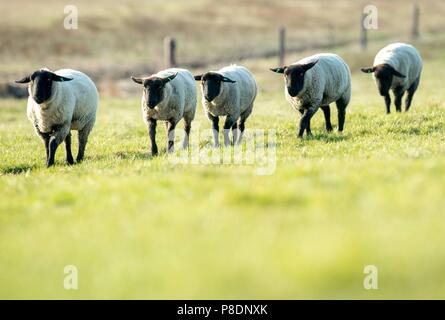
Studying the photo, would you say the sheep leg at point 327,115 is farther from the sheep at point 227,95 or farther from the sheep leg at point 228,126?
the sheep leg at point 228,126

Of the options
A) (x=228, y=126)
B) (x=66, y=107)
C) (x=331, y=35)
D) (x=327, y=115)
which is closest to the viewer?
(x=66, y=107)

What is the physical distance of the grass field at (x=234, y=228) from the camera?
206 inches

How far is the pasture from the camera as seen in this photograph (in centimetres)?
524

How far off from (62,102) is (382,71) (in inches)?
318

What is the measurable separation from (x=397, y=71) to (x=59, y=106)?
863 centimetres

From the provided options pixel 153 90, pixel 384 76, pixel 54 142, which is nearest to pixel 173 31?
pixel 384 76

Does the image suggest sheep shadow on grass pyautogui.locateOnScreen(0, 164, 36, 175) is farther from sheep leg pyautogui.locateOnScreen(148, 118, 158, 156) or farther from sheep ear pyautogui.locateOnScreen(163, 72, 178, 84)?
sheep ear pyautogui.locateOnScreen(163, 72, 178, 84)

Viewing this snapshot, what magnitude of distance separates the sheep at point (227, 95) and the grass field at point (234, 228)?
3408 mm

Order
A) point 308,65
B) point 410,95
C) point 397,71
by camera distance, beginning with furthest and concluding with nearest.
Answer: point 410,95 → point 397,71 → point 308,65

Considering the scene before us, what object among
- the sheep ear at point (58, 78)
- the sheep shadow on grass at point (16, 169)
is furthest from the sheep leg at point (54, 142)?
the sheep ear at point (58, 78)

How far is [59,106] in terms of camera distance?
1242cm

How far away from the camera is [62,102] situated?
12.5 meters

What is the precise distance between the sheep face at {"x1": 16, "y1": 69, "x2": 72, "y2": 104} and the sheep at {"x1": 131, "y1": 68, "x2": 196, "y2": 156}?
1.78m

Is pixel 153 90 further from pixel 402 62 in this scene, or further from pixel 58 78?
pixel 402 62
